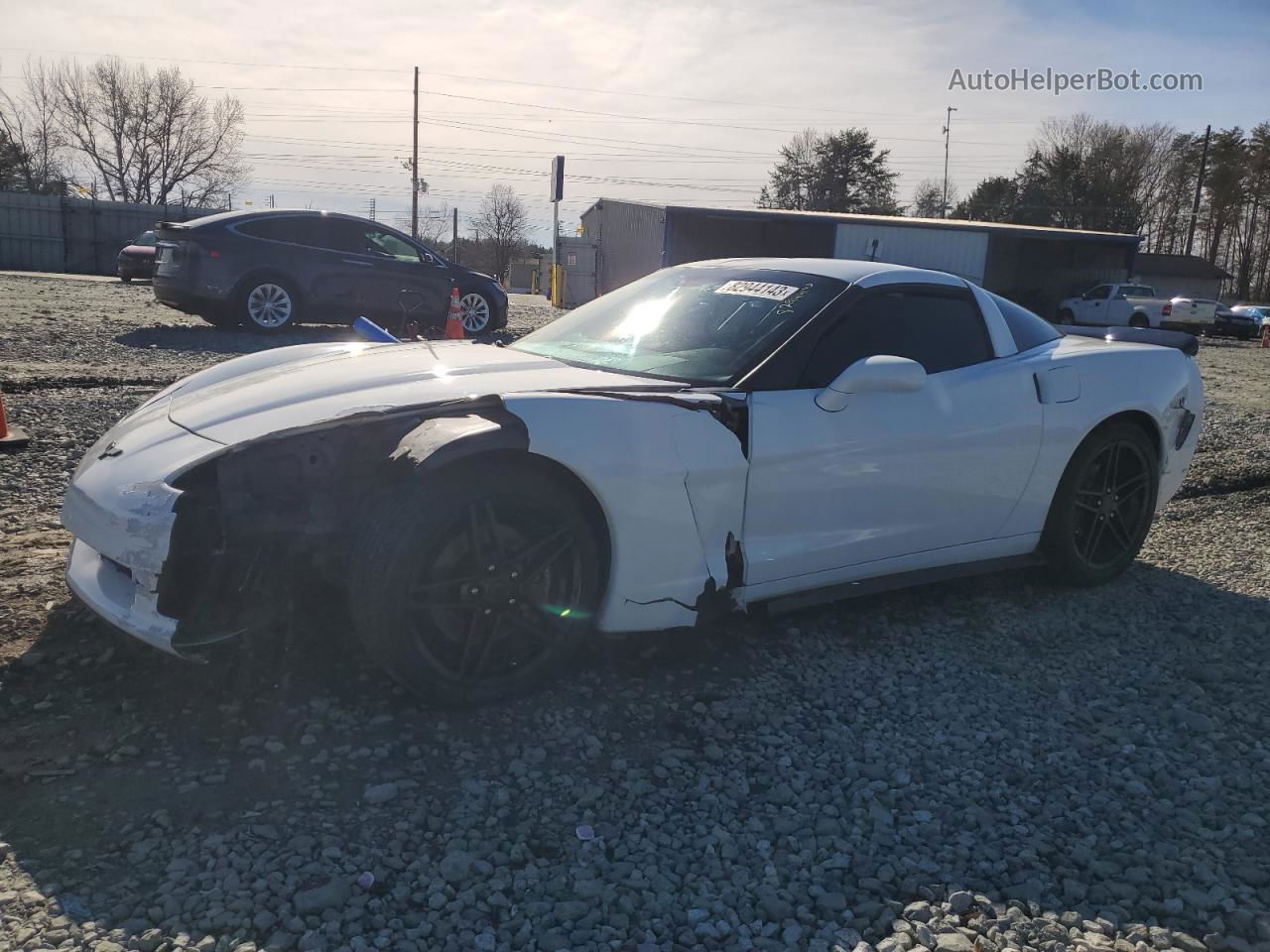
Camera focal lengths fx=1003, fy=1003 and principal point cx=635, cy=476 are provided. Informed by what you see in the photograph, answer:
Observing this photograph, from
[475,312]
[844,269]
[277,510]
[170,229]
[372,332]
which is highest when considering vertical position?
[170,229]

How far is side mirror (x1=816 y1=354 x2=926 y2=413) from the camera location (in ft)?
11.5

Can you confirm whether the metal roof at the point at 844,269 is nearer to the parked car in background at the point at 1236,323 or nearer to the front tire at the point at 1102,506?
the front tire at the point at 1102,506

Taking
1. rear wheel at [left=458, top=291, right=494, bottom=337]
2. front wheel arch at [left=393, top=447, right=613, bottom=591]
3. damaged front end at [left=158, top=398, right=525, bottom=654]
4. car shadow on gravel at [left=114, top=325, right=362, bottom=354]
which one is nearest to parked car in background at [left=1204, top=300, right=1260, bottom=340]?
rear wheel at [left=458, top=291, right=494, bottom=337]

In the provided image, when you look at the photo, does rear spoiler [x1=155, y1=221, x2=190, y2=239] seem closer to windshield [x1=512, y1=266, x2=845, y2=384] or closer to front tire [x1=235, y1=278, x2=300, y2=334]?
front tire [x1=235, y1=278, x2=300, y2=334]

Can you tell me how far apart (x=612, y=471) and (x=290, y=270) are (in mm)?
9734

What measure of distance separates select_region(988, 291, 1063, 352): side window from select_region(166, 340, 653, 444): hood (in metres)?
1.84

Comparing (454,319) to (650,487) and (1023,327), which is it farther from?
(650,487)

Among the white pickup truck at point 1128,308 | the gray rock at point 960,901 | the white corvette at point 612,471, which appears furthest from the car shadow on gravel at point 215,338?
the white pickup truck at point 1128,308

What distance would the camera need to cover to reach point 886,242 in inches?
1169

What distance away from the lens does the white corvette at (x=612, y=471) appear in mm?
2840

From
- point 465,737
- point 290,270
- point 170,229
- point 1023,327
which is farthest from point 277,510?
point 170,229

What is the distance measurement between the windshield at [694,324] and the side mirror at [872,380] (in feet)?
0.88

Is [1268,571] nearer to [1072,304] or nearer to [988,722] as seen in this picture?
[988,722]

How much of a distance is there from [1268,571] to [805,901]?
3.84 meters
